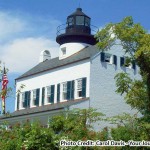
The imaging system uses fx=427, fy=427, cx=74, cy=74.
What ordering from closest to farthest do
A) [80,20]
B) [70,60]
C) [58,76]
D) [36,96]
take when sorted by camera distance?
[70,60], [58,76], [36,96], [80,20]

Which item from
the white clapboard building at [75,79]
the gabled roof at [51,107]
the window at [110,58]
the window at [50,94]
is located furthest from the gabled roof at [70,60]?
the gabled roof at [51,107]

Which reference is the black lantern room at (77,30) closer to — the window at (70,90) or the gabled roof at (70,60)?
the gabled roof at (70,60)

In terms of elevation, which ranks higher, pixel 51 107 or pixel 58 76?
pixel 58 76

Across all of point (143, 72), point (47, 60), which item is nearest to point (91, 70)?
point (47, 60)

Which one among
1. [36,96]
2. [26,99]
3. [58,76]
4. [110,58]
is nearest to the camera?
[110,58]

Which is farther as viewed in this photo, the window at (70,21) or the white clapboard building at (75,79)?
the window at (70,21)

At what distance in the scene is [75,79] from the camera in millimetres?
34562

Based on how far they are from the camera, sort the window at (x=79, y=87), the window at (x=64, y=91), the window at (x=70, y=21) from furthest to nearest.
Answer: the window at (x=70, y=21)
the window at (x=64, y=91)
the window at (x=79, y=87)

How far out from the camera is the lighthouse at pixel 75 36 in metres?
39.1

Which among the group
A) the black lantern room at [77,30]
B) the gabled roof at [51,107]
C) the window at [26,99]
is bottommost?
the gabled roof at [51,107]

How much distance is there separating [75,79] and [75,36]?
20.7 ft

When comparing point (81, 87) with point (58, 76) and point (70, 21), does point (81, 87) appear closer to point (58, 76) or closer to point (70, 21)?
point (58, 76)

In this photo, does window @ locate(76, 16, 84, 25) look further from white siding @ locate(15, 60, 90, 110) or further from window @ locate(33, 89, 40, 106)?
window @ locate(33, 89, 40, 106)

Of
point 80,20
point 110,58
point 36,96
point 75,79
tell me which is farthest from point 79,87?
point 80,20
